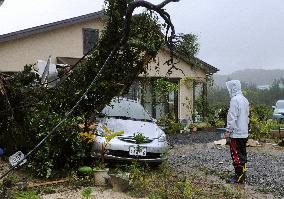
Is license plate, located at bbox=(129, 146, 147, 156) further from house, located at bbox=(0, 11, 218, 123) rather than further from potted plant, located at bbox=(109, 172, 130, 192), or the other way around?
house, located at bbox=(0, 11, 218, 123)

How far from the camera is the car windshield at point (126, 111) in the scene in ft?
33.6

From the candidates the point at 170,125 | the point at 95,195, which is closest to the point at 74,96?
the point at 95,195

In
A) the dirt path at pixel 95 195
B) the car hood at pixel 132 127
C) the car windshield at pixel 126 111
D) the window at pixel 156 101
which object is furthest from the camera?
the window at pixel 156 101

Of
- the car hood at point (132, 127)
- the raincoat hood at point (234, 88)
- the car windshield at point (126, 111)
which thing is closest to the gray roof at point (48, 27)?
the car windshield at point (126, 111)

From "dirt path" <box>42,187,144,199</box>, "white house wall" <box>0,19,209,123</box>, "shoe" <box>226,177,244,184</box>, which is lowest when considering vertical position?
"shoe" <box>226,177,244,184</box>

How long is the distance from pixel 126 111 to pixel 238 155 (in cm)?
326

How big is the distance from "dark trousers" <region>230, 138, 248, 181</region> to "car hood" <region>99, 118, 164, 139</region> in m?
1.83

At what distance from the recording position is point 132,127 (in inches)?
373

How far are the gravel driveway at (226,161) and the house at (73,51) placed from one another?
2.77 meters

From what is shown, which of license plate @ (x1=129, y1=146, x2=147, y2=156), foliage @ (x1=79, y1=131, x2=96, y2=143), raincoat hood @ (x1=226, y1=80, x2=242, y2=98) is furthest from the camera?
license plate @ (x1=129, y1=146, x2=147, y2=156)

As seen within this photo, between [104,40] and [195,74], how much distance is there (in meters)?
15.0

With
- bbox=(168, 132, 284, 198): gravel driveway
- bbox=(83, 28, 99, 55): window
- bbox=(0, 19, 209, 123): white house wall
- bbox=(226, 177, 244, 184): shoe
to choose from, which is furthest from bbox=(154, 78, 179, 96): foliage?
bbox=(226, 177, 244, 184): shoe

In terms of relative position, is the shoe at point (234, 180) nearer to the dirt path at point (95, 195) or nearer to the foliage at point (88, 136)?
the dirt path at point (95, 195)

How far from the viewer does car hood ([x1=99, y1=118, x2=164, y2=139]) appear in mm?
9276
